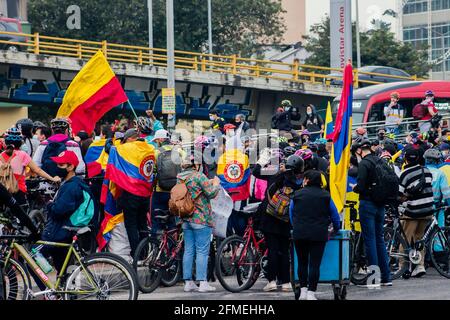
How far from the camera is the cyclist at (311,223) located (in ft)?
42.1

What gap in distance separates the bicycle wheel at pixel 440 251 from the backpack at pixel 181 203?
140 inches

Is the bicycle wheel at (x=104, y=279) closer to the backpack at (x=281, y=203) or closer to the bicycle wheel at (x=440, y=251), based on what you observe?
the backpack at (x=281, y=203)

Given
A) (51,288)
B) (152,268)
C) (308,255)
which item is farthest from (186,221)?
(51,288)

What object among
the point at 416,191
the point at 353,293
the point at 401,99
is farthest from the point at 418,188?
the point at 401,99

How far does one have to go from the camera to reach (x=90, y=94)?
57.1 feet

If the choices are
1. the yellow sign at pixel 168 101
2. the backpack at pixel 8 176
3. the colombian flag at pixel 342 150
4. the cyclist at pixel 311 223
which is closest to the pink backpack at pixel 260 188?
the colombian flag at pixel 342 150

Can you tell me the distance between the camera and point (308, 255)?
13164 millimetres

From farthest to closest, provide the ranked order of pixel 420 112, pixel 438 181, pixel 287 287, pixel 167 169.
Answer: pixel 420 112, pixel 438 181, pixel 167 169, pixel 287 287

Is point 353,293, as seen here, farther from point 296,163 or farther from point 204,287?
point 296,163

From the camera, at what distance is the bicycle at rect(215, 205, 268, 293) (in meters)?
14.7

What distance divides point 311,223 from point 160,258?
257cm

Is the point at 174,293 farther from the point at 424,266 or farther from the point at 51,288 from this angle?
the point at 424,266

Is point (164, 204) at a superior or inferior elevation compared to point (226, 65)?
inferior
